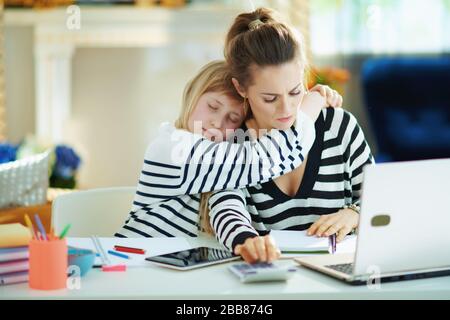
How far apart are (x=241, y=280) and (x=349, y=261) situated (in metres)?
0.23

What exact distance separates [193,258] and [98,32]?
3328 mm

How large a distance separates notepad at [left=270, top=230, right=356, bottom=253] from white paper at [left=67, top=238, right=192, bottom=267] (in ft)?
0.61

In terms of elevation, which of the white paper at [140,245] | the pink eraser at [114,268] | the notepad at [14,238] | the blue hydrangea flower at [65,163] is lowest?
the blue hydrangea flower at [65,163]

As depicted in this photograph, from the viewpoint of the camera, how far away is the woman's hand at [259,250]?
1429 mm

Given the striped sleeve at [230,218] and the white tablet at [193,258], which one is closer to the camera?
the white tablet at [193,258]

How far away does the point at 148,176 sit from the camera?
5.91 feet

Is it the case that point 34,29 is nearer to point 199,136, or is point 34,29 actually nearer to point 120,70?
point 120,70

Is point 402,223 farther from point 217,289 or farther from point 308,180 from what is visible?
point 308,180

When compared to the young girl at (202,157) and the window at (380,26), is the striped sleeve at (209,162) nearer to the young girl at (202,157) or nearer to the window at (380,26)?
the young girl at (202,157)

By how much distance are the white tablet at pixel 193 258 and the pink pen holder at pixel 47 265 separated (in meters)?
0.21

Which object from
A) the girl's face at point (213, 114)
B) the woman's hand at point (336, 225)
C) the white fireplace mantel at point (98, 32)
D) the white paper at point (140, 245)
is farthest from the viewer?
the white fireplace mantel at point (98, 32)

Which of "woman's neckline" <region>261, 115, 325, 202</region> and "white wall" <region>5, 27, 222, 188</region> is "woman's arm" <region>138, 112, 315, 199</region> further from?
"white wall" <region>5, 27, 222, 188</region>

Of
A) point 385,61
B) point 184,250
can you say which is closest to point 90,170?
point 385,61

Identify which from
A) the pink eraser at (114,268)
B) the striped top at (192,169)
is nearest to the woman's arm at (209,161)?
the striped top at (192,169)
